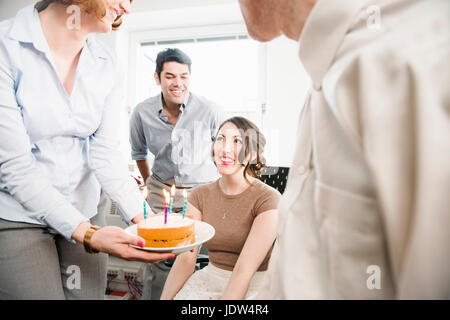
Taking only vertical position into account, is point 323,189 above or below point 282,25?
below

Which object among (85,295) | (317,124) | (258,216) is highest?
(317,124)

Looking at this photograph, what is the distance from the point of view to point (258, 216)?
3.92ft

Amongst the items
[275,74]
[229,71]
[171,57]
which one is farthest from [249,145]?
[229,71]

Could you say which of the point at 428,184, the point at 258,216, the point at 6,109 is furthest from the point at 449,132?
the point at 6,109

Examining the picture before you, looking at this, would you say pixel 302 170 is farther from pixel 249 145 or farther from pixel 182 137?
pixel 182 137

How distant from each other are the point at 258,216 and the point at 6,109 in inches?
40.1

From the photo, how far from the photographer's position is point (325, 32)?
0.43 meters

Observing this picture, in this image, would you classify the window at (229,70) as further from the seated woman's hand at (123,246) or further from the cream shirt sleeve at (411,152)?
the cream shirt sleeve at (411,152)

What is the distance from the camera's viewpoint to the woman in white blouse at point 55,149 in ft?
2.62

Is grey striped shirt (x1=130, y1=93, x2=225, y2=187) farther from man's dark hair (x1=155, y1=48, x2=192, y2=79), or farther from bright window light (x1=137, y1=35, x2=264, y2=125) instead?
bright window light (x1=137, y1=35, x2=264, y2=125)

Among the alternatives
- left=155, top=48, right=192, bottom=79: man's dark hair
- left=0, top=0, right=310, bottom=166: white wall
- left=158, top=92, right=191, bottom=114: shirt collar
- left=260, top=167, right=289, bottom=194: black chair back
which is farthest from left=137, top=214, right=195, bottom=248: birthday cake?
left=0, top=0, right=310, bottom=166: white wall

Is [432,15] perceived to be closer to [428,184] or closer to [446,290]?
[428,184]

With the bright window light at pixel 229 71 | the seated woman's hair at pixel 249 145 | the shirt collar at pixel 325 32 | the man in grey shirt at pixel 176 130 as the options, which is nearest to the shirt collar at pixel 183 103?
the man in grey shirt at pixel 176 130

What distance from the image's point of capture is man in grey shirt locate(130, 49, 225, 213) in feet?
6.32
